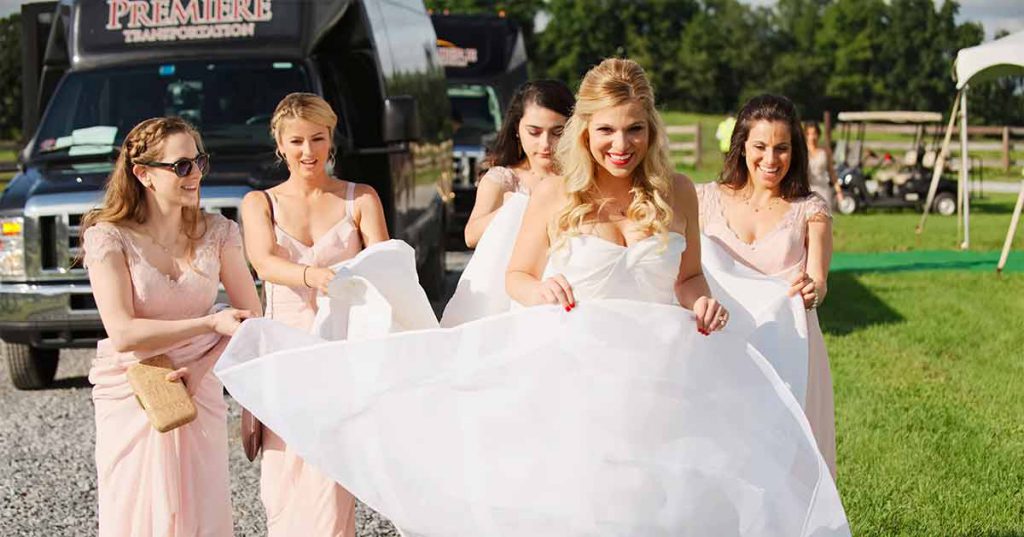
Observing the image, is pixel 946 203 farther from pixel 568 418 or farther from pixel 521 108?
pixel 568 418

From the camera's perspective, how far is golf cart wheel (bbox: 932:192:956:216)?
2784cm

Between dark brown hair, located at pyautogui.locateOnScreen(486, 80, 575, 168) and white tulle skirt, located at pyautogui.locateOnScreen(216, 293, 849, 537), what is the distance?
4.95ft

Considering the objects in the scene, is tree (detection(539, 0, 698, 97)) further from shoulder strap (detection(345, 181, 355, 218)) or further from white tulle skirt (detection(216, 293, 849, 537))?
white tulle skirt (detection(216, 293, 849, 537))

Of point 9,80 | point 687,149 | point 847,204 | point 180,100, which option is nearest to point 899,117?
point 847,204

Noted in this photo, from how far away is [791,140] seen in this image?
5234 mm

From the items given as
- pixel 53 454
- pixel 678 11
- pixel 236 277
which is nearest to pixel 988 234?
pixel 53 454

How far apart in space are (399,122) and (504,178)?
366 cm

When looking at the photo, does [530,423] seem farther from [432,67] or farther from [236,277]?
[432,67]

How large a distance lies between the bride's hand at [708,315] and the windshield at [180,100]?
6.19 m

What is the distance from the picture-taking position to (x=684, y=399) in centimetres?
392

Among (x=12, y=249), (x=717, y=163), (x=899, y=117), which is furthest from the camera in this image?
(x=717, y=163)

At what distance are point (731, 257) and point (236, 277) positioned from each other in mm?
1778

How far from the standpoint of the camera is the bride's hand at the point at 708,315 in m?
3.98

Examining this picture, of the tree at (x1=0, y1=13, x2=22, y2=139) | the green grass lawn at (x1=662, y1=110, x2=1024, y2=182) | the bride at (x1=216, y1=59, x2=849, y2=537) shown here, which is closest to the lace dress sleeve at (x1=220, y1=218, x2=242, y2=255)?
the bride at (x1=216, y1=59, x2=849, y2=537)
